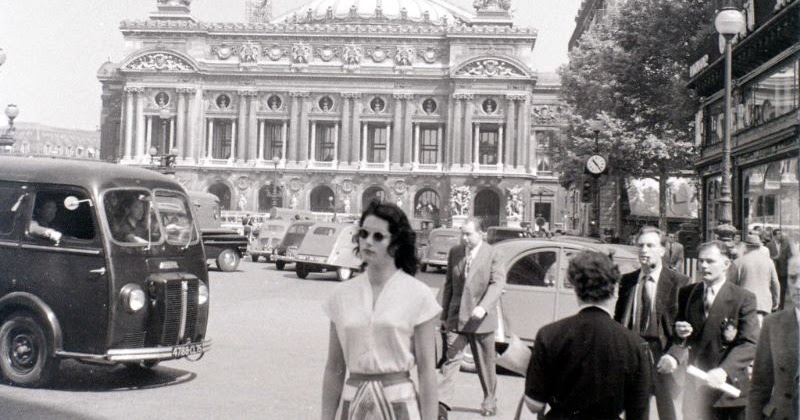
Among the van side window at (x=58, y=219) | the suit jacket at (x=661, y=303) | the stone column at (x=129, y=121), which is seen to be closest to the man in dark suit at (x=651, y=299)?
the suit jacket at (x=661, y=303)

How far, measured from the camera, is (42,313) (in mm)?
8516

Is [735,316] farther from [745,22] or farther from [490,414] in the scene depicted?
[745,22]

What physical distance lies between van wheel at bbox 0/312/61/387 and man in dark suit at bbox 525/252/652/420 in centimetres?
605

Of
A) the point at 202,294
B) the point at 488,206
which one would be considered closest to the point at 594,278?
the point at 202,294

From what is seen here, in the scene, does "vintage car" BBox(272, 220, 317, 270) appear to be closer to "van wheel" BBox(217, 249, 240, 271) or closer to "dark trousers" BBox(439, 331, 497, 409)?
"van wheel" BBox(217, 249, 240, 271)

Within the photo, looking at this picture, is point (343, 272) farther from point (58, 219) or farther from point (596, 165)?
point (58, 219)

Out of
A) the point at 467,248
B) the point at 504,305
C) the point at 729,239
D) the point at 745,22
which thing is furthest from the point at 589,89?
the point at 467,248

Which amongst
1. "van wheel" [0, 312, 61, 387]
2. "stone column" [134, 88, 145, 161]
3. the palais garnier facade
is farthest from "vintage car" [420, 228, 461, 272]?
"stone column" [134, 88, 145, 161]

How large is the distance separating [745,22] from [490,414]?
1514 centimetres

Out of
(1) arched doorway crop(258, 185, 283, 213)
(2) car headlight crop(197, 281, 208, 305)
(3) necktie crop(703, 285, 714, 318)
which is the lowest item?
(2) car headlight crop(197, 281, 208, 305)

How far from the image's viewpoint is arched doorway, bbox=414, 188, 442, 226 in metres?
70.2

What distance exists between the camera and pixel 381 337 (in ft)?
13.2

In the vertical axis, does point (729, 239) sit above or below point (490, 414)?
above

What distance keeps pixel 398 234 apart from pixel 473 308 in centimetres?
400
